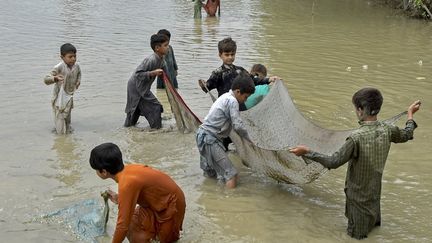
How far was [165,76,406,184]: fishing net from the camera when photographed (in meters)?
4.67

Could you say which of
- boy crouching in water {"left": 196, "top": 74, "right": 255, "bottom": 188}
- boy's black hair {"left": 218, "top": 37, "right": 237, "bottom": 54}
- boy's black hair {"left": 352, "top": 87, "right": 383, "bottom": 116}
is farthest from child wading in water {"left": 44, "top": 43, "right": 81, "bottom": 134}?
boy's black hair {"left": 352, "top": 87, "right": 383, "bottom": 116}

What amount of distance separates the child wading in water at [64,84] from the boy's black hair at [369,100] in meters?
3.68

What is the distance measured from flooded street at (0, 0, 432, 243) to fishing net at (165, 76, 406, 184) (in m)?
0.31

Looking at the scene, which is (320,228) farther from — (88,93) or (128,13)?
(128,13)

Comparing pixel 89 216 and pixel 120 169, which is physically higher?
pixel 120 169

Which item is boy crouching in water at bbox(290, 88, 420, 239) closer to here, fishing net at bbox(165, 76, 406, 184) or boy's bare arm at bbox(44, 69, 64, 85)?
fishing net at bbox(165, 76, 406, 184)

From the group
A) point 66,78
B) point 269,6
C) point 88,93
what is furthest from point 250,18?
point 66,78

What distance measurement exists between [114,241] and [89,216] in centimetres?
83

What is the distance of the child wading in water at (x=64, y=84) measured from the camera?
6484 mm

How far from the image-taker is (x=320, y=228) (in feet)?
14.8

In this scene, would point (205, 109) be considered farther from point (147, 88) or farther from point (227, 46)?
point (227, 46)

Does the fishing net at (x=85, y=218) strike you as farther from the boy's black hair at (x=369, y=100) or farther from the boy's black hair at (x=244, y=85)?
the boy's black hair at (x=369, y=100)

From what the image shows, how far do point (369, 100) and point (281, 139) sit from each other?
1764mm

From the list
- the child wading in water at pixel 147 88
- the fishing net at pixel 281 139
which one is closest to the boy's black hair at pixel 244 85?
the fishing net at pixel 281 139
